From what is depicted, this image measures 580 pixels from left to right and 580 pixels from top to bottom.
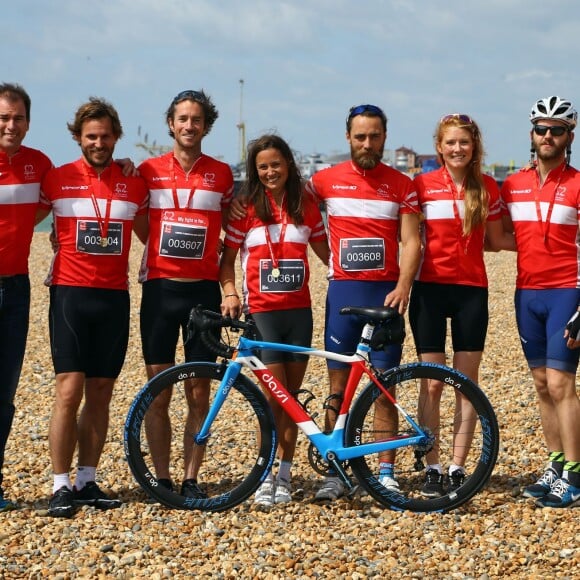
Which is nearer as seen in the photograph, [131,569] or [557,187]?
[131,569]

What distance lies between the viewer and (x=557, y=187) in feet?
17.9

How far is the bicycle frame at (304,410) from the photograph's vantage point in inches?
205

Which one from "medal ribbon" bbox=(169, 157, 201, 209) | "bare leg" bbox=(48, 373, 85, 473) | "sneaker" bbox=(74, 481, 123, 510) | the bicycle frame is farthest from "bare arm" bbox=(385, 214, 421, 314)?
"sneaker" bbox=(74, 481, 123, 510)

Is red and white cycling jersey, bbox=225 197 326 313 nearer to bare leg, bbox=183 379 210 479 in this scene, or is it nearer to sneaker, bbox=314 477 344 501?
bare leg, bbox=183 379 210 479

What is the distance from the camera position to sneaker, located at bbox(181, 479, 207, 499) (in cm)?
534

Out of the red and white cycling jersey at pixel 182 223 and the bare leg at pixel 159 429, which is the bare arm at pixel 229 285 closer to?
the red and white cycling jersey at pixel 182 223

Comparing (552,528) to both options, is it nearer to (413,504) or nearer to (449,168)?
(413,504)

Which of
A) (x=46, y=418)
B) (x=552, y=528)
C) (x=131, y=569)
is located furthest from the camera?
(x=46, y=418)

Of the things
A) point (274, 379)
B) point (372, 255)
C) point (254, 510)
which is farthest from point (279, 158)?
point (254, 510)

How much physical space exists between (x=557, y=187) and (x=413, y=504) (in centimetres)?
201

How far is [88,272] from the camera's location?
17.1ft

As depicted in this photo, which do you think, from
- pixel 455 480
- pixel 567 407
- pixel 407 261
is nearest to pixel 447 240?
pixel 407 261

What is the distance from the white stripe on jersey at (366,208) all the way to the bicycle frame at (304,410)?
66cm

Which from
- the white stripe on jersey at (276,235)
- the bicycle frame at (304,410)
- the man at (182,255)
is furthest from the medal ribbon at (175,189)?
the bicycle frame at (304,410)
